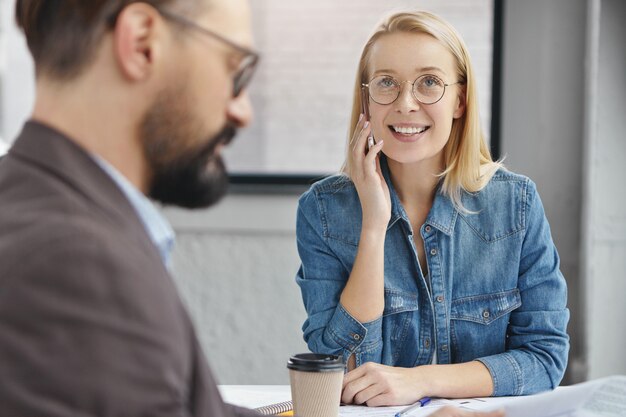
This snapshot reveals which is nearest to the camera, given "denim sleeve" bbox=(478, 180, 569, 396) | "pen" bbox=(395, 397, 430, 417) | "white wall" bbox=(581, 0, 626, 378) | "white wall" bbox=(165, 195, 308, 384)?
"pen" bbox=(395, 397, 430, 417)

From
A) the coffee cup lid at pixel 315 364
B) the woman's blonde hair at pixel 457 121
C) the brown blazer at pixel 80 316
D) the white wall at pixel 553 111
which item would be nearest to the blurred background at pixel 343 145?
the white wall at pixel 553 111

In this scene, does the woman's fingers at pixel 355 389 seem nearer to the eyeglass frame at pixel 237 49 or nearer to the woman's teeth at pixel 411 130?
the woman's teeth at pixel 411 130

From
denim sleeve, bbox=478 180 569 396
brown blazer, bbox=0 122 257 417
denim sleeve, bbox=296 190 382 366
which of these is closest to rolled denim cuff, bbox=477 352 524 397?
denim sleeve, bbox=478 180 569 396

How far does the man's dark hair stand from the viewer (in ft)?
2.59

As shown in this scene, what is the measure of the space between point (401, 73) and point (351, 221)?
32cm

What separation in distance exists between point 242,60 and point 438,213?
0.89 m

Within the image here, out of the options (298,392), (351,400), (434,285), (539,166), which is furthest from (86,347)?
(539,166)

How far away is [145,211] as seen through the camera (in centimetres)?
84

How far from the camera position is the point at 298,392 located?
48.1 inches

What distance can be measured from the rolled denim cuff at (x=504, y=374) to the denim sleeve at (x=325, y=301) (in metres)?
0.22

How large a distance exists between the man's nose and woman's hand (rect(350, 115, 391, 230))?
0.75 meters

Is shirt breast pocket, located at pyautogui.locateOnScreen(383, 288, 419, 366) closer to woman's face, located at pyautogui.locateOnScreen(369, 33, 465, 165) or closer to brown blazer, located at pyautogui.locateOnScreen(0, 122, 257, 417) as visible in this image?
woman's face, located at pyautogui.locateOnScreen(369, 33, 465, 165)

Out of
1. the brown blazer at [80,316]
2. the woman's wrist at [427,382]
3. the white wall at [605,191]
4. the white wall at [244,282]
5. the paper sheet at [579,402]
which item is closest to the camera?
the brown blazer at [80,316]

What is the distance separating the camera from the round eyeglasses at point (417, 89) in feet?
5.46
